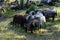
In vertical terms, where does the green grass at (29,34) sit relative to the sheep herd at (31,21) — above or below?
below

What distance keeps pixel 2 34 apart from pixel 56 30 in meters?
2.26

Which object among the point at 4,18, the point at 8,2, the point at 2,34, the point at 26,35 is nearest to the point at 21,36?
the point at 26,35

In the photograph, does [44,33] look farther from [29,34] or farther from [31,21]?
[31,21]

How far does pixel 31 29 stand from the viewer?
8547mm

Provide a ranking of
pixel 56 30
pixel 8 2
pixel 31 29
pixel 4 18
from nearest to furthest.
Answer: pixel 31 29
pixel 56 30
pixel 4 18
pixel 8 2

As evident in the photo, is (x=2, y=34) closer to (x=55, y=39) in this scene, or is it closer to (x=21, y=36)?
(x=21, y=36)

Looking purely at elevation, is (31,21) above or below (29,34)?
above

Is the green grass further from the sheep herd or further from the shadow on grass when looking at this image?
the sheep herd

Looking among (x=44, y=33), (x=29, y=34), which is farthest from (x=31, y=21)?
(x=44, y=33)

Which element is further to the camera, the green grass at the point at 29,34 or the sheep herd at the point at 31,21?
the sheep herd at the point at 31,21

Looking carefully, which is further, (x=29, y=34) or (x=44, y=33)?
(x=44, y=33)

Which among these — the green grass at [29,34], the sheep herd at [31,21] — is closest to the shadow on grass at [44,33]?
the green grass at [29,34]

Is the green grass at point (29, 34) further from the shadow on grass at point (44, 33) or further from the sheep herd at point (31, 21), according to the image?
the sheep herd at point (31, 21)

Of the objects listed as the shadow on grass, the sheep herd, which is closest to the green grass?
the shadow on grass
